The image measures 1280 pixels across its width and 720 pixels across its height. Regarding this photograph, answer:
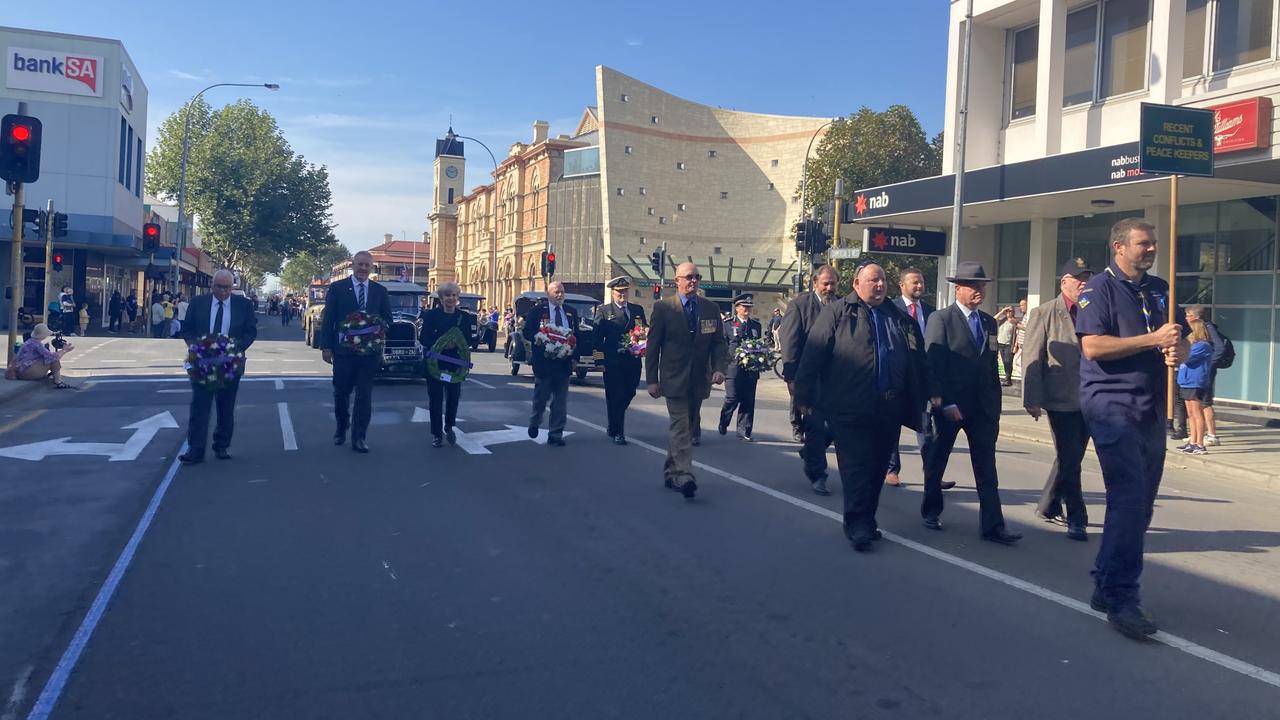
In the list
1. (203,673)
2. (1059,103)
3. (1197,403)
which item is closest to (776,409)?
(1197,403)

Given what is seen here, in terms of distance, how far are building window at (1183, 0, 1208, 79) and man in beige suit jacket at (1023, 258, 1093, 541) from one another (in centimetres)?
1198

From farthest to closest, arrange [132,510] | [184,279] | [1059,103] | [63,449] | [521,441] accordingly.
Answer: [184,279], [1059,103], [521,441], [63,449], [132,510]

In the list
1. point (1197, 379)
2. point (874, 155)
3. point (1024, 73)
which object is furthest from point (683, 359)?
point (874, 155)

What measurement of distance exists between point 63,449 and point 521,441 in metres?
4.71

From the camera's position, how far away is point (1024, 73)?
19906 mm

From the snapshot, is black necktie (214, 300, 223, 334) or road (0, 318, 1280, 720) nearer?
road (0, 318, 1280, 720)

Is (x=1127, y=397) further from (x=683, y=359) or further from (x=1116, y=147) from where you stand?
(x=1116, y=147)

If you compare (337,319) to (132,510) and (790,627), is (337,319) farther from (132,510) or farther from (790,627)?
(790,627)

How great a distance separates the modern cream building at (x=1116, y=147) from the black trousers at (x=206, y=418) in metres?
12.9

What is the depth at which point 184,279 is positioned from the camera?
63500 millimetres

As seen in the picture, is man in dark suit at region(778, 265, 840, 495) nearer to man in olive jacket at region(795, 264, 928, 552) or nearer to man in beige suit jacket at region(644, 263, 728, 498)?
man in beige suit jacket at region(644, 263, 728, 498)

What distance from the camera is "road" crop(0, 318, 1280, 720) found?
3.98 metres

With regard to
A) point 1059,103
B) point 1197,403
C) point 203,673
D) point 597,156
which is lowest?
point 203,673

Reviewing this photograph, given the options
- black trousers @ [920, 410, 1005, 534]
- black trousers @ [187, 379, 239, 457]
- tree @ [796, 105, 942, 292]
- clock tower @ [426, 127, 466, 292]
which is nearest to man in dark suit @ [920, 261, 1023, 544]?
black trousers @ [920, 410, 1005, 534]
